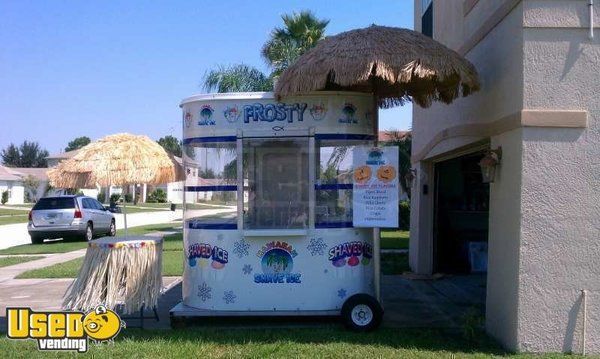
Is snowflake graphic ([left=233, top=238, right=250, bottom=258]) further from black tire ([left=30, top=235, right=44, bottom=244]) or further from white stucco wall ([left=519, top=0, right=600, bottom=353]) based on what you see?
black tire ([left=30, top=235, right=44, bottom=244])

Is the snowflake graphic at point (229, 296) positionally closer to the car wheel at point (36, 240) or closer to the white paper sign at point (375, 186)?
the white paper sign at point (375, 186)

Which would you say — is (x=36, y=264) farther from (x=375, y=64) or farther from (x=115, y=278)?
(x=375, y=64)

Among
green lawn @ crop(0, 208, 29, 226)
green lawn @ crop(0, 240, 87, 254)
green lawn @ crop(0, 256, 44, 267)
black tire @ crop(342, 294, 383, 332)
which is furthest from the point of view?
green lawn @ crop(0, 208, 29, 226)

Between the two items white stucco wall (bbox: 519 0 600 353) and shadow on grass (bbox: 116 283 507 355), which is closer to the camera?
white stucco wall (bbox: 519 0 600 353)

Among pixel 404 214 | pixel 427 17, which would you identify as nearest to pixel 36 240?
pixel 404 214

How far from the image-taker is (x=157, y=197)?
225 feet

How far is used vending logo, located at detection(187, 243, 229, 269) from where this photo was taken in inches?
297

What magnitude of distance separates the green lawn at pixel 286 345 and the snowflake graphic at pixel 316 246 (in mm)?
890

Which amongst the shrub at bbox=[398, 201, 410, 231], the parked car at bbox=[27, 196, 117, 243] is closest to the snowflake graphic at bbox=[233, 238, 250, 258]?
the parked car at bbox=[27, 196, 117, 243]

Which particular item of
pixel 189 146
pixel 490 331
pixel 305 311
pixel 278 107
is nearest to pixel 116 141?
pixel 189 146

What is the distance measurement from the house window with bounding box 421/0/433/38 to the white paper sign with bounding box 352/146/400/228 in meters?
5.35

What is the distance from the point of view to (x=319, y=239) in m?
7.46

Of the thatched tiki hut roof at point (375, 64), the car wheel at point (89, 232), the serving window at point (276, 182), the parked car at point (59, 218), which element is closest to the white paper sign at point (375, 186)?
the serving window at point (276, 182)

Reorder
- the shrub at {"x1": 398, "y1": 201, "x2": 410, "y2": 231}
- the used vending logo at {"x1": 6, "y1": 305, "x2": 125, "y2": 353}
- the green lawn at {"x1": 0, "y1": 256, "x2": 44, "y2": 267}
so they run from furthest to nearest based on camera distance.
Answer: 1. the shrub at {"x1": 398, "y1": 201, "x2": 410, "y2": 231}
2. the green lawn at {"x1": 0, "y1": 256, "x2": 44, "y2": 267}
3. the used vending logo at {"x1": 6, "y1": 305, "x2": 125, "y2": 353}
